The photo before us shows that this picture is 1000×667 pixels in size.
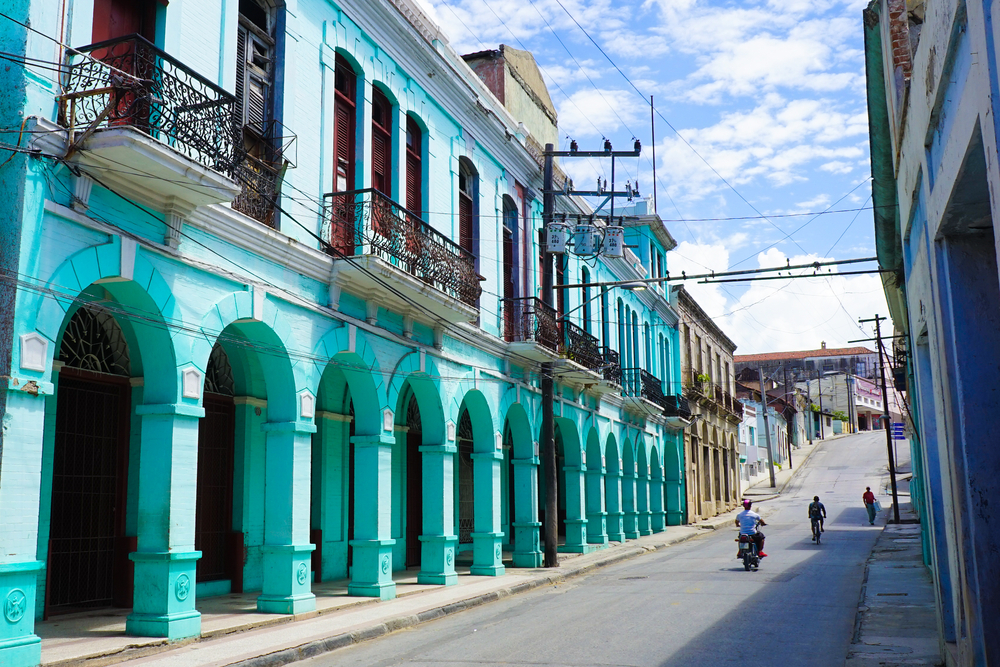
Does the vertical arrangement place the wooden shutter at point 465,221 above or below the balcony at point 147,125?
above

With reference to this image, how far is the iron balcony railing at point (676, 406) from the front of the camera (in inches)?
1307

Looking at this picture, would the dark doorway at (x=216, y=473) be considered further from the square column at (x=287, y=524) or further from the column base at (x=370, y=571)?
the square column at (x=287, y=524)

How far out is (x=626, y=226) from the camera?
33.5m

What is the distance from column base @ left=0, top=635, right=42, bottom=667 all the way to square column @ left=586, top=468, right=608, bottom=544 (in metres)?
18.6

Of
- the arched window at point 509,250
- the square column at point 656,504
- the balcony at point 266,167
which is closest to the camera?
the balcony at point 266,167

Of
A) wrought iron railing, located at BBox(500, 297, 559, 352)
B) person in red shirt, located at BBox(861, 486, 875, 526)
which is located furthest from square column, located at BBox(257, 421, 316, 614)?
person in red shirt, located at BBox(861, 486, 875, 526)

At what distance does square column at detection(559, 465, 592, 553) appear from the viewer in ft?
74.6

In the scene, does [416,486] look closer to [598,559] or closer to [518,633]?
[598,559]

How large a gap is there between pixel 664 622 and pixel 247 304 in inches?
241

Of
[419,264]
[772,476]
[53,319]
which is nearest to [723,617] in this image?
[419,264]

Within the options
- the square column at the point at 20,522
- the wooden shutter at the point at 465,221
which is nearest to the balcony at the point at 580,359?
the wooden shutter at the point at 465,221

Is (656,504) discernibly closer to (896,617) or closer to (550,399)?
(550,399)

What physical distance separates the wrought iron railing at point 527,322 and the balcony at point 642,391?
8.35 meters

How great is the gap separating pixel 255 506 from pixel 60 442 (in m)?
3.56
